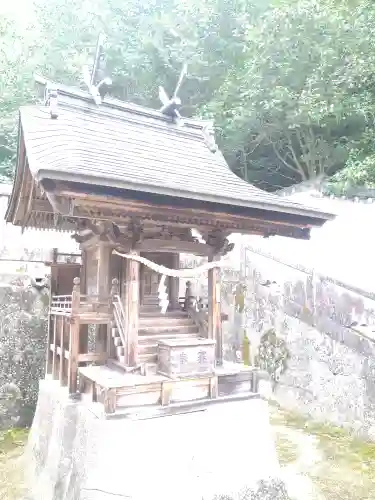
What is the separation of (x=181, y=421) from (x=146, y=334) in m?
1.45

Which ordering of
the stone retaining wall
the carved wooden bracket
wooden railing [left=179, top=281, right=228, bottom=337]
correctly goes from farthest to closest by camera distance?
the stone retaining wall
wooden railing [left=179, top=281, right=228, bottom=337]
the carved wooden bracket

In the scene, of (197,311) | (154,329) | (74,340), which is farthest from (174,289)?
(74,340)

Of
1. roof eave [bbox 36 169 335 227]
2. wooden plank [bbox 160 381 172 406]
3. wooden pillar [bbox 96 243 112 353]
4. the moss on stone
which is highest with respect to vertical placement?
roof eave [bbox 36 169 335 227]

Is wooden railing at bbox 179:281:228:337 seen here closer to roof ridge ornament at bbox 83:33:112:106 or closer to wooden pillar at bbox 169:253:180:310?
wooden pillar at bbox 169:253:180:310

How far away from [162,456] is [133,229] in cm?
305

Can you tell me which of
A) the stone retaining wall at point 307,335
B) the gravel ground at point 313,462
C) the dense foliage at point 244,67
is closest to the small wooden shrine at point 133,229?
the gravel ground at point 313,462

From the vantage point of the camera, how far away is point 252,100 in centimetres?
1630

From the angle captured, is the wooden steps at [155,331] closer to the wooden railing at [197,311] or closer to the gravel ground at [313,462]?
the wooden railing at [197,311]

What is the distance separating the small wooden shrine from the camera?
5.32 metres

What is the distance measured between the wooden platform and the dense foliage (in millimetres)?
9742

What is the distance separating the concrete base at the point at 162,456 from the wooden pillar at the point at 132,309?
3.05 feet

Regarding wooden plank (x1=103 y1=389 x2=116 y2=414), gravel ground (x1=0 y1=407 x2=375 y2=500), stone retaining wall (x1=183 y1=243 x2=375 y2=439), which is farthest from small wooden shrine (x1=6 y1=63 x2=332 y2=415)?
stone retaining wall (x1=183 y1=243 x2=375 y2=439)

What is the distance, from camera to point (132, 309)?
6.02m

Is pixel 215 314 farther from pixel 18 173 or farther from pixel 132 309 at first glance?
pixel 18 173
